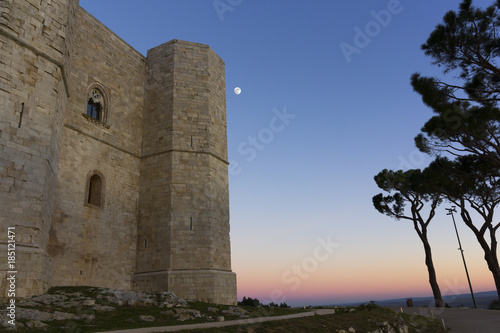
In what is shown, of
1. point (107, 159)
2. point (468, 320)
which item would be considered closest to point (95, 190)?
point (107, 159)

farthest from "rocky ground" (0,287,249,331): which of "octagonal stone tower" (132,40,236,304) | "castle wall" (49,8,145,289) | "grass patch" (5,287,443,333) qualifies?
"octagonal stone tower" (132,40,236,304)

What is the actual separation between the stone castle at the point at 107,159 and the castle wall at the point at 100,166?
0.05m

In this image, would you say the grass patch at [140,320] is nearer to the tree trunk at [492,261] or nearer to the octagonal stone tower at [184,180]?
the octagonal stone tower at [184,180]

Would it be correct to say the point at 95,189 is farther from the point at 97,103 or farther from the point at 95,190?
the point at 97,103

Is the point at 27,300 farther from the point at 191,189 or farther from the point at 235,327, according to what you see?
the point at 191,189

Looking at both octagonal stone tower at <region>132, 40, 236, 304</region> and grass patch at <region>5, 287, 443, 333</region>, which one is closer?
grass patch at <region>5, 287, 443, 333</region>

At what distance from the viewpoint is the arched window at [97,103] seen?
49.4 feet

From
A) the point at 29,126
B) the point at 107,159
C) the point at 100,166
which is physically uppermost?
the point at 107,159

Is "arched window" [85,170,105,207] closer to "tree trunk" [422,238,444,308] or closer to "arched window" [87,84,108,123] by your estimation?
"arched window" [87,84,108,123]

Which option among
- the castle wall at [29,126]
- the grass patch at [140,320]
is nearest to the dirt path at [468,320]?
the grass patch at [140,320]

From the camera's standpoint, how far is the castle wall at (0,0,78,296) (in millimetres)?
8961

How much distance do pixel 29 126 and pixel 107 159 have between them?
530cm

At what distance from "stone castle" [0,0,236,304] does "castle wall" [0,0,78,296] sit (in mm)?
29

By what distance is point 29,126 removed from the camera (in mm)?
9867
